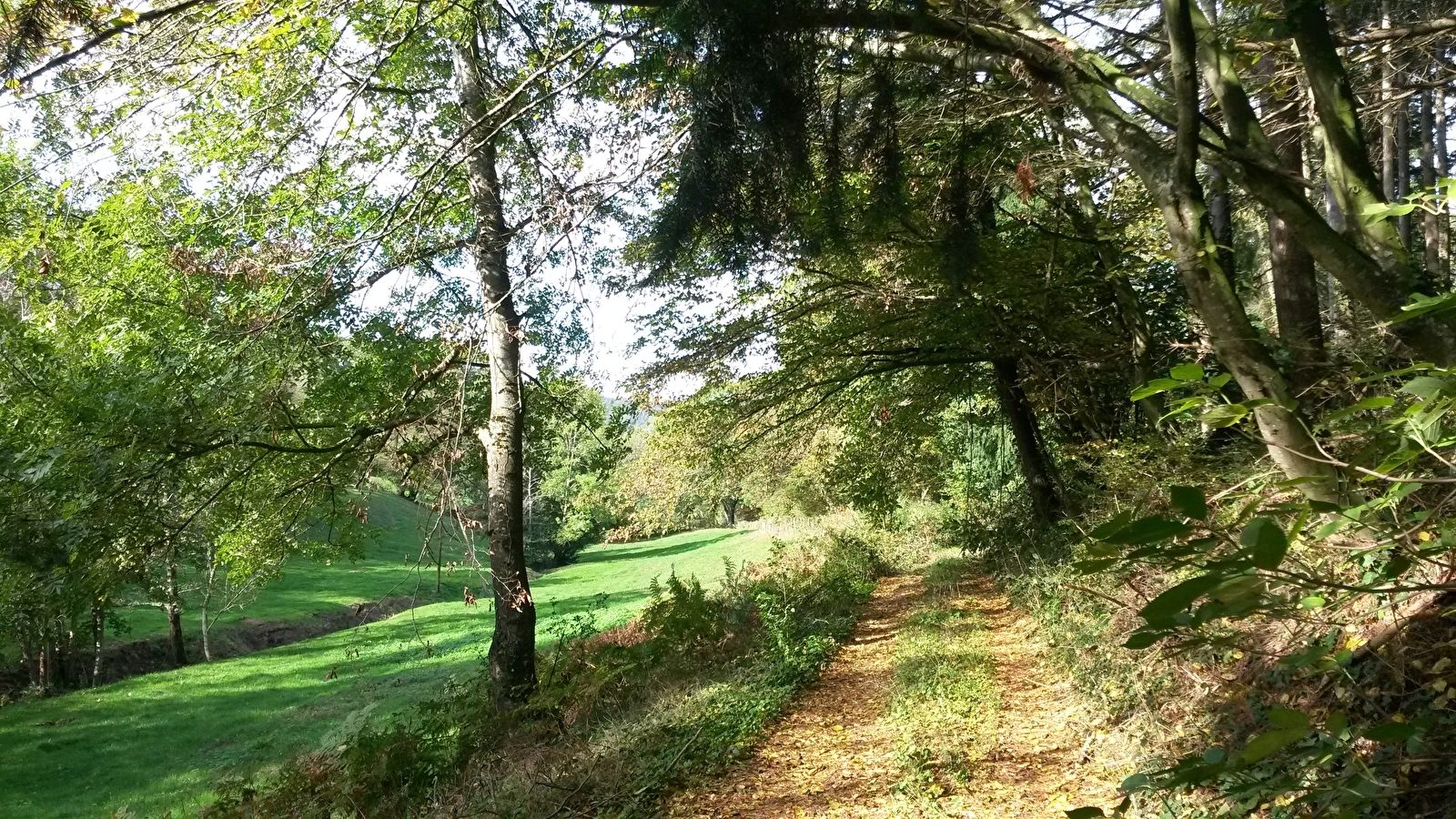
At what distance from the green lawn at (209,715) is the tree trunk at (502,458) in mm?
938

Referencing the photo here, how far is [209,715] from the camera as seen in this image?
1588cm

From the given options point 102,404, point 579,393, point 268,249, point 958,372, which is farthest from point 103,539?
point 958,372

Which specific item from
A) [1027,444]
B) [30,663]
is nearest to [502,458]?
[1027,444]

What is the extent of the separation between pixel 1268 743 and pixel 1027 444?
38.0 ft

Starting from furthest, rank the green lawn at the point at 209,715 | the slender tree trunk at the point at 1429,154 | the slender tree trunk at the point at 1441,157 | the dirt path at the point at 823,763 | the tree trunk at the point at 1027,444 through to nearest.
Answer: the green lawn at the point at 209,715
the tree trunk at the point at 1027,444
the slender tree trunk at the point at 1429,154
the slender tree trunk at the point at 1441,157
the dirt path at the point at 823,763

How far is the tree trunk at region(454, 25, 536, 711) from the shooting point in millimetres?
8422

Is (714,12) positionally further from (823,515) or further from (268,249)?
(823,515)

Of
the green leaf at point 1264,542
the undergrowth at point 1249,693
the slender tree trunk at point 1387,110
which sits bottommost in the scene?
the undergrowth at point 1249,693

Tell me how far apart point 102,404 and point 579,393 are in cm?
518

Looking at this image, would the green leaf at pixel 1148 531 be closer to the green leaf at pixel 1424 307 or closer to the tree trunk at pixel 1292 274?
the green leaf at pixel 1424 307

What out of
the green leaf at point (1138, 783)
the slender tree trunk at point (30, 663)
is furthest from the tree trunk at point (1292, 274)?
the slender tree trunk at point (30, 663)

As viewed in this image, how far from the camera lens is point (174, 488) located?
6695mm

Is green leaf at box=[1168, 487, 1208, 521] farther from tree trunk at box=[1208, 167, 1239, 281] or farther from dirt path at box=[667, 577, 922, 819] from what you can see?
tree trunk at box=[1208, 167, 1239, 281]

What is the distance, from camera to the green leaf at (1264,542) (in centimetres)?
83
